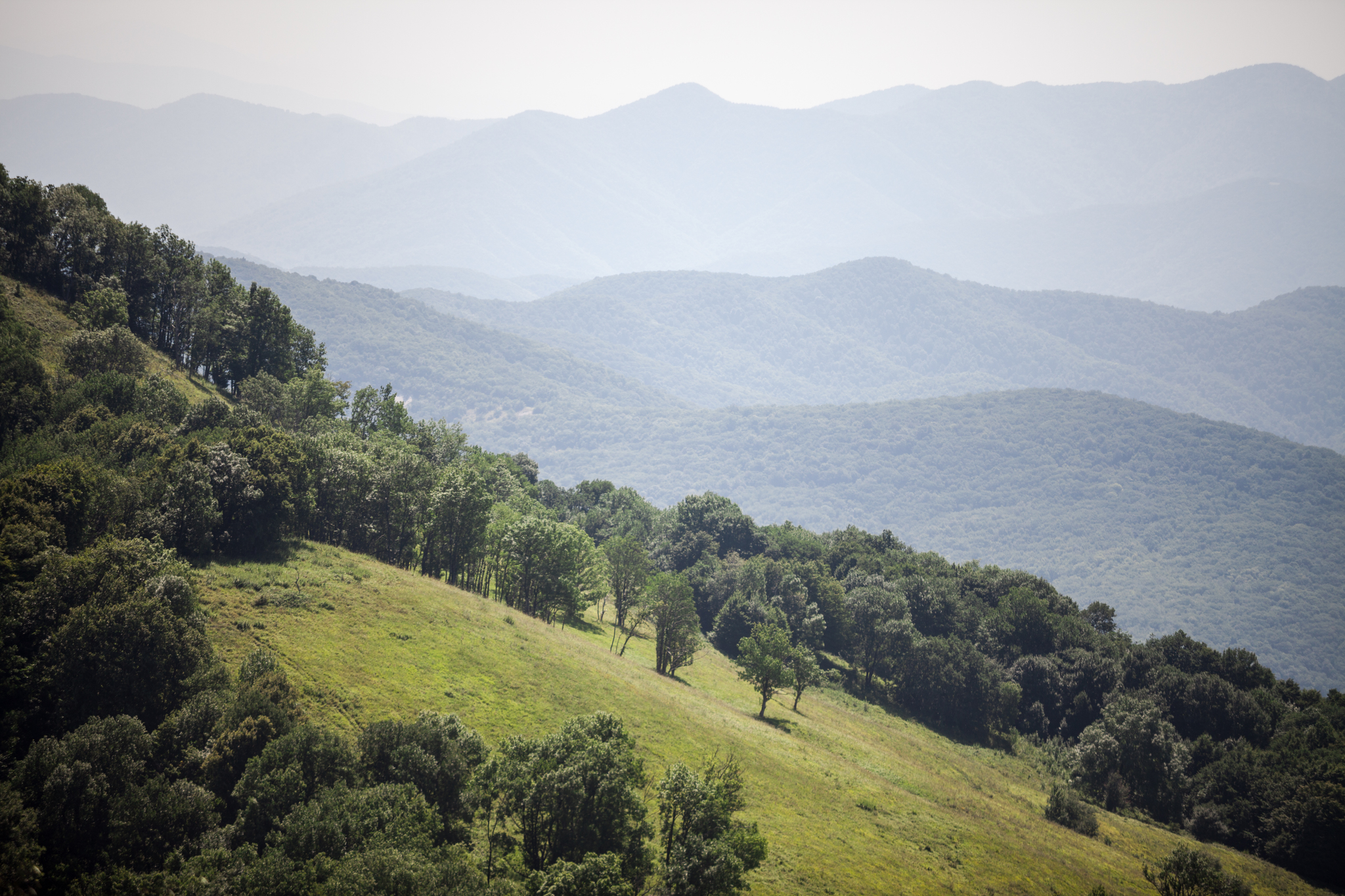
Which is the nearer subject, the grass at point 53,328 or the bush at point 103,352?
the bush at point 103,352

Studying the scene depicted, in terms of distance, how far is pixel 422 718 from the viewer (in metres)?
37.1

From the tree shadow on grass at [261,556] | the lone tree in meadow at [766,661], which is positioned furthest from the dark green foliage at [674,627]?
the tree shadow on grass at [261,556]

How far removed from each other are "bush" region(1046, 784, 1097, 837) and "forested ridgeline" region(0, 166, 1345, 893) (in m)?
16.5

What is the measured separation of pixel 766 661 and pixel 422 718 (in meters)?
44.0

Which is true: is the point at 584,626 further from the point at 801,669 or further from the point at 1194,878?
the point at 1194,878

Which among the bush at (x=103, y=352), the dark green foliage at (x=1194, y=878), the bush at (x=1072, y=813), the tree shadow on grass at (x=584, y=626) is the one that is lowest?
the tree shadow on grass at (x=584, y=626)

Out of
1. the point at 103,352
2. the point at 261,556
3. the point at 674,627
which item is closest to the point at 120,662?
the point at 261,556

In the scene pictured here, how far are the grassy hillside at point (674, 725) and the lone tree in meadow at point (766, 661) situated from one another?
3.37m

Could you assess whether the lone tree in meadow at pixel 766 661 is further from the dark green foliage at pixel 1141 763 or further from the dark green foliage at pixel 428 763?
the dark green foliage at pixel 428 763

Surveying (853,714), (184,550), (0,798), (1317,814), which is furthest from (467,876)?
→ (1317,814)

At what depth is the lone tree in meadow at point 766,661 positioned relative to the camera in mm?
74062

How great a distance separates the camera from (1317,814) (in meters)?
66.6

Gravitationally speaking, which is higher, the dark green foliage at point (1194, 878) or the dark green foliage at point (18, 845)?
the dark green foliage at point (1194, 878)

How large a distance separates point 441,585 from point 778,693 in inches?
1678
